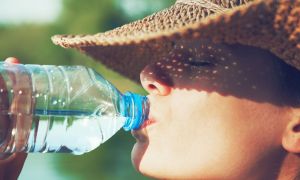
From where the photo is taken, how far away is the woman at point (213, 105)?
1354 mm

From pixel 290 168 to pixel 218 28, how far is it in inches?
15.2

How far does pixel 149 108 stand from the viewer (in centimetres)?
144

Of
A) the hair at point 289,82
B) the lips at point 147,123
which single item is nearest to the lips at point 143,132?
the lips at point 147,123

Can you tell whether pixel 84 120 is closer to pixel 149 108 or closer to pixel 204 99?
pixel 149 108

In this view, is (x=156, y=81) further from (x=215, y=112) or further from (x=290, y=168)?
(x=290, y=168)

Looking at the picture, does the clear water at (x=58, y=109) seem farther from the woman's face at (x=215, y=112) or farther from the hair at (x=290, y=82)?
the hair at (x=290, y=82)

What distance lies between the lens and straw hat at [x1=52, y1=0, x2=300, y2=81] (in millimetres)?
1172

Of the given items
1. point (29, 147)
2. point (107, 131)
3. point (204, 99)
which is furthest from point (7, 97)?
point (204, 99)

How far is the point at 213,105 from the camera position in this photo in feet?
4.48

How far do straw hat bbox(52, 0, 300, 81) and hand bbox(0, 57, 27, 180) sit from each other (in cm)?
29

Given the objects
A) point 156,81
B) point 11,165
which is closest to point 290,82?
point 156,81

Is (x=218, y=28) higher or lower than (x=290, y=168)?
higher

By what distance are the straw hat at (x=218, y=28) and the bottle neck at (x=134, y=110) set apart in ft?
0.25

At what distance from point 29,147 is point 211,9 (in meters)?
0.46
